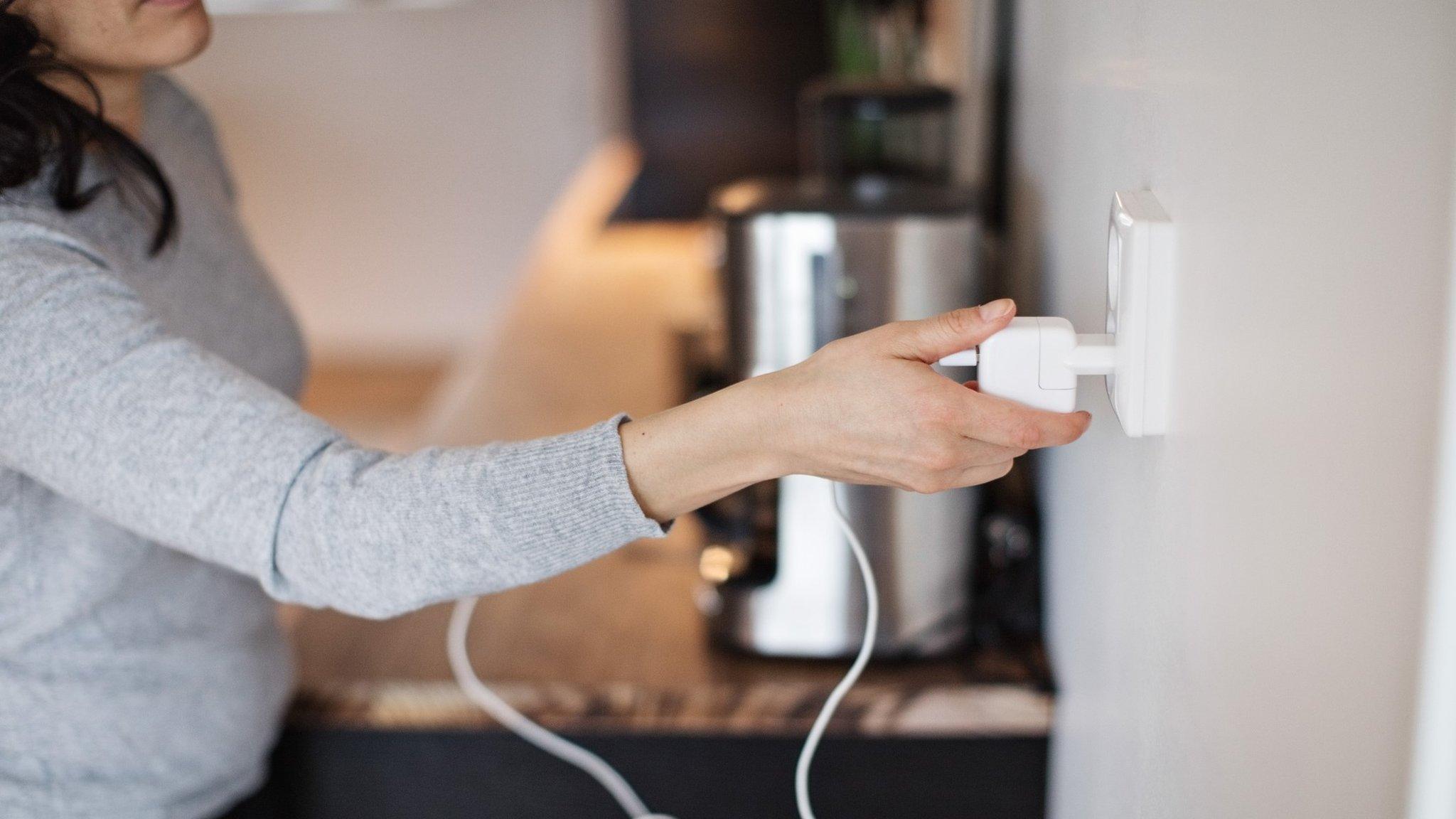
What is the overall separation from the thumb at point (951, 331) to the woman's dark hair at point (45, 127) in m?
0.52

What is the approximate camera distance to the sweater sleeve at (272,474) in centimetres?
59

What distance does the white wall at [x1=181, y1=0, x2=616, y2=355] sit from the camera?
454 cm

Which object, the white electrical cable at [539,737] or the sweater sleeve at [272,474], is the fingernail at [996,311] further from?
the white electrical cable at [539,737]

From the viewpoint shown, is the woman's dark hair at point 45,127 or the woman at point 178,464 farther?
the woman's dark hair at point 45,127

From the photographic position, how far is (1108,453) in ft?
2.13

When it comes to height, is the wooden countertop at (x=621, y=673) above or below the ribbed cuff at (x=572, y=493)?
below

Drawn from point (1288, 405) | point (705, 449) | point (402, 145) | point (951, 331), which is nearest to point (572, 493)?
point (705, 449)

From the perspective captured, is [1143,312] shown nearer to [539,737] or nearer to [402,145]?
[539,737]

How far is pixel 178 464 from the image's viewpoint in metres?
0.60

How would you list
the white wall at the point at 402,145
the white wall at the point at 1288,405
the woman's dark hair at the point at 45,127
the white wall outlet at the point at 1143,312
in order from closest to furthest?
the white wall at the point at 1288,405
the white wall outlet at the point at 1143,312
the woman's dark hair at the point at 45,127
the white wall at the point at 402,145

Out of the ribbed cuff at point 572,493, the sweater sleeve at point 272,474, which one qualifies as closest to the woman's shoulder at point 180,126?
the sweater sleeve at point 272,474

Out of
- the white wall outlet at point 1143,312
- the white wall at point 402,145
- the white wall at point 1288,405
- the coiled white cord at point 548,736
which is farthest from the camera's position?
the white wall at point 402,145

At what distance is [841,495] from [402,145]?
13.5 ft

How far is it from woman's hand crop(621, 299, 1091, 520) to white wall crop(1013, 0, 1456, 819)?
75mm
